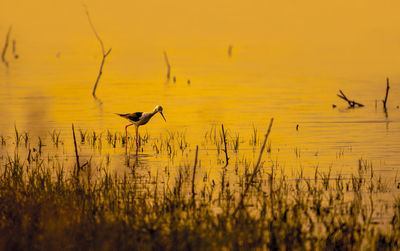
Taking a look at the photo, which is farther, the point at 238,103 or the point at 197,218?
the point at 238,103

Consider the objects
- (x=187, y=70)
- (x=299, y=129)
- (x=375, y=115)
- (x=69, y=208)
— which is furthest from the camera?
(x=187, y=70)

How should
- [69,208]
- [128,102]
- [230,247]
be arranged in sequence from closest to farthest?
[230,247] < [69,208] < [128,102]

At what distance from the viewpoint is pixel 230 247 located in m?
10.4

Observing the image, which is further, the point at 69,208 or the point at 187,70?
the point at 187,70

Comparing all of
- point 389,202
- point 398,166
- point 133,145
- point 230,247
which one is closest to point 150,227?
point 230,247

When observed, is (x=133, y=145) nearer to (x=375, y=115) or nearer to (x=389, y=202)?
(x=389, y=202)

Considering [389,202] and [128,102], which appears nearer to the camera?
[389,202]

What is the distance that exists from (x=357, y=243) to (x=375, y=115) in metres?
20.2

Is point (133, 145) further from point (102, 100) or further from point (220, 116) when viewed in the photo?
point (102, 100)

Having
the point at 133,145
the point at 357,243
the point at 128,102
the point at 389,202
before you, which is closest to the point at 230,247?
the point at 357,243

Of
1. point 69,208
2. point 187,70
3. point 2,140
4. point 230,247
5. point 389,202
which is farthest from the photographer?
point 187,70

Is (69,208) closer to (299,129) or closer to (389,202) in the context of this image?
(389,202)

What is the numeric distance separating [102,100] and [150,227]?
29.4m

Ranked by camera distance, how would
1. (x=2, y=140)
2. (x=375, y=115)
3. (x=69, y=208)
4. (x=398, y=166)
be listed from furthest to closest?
(x=375, y=115) → (x=2, y=140) → (x=398, y=166) → (x=69, y=208)
